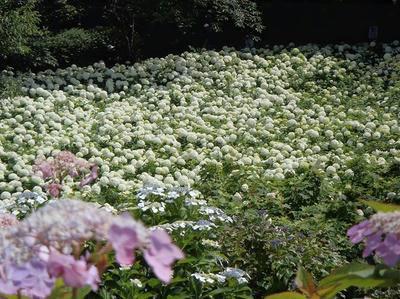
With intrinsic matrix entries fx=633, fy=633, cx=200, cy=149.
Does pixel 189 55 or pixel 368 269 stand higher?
pixel 368 269

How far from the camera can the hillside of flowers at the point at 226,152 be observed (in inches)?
130

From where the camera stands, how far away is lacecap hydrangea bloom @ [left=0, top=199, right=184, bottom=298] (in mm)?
948

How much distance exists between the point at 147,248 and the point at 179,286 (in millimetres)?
2051

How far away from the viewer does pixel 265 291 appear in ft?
10.9

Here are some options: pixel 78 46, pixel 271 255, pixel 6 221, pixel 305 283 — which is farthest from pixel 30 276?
pixel 78 46

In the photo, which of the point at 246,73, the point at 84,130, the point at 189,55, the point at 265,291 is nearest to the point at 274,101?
the point at 246,73

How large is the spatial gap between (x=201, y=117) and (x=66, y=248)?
578cm

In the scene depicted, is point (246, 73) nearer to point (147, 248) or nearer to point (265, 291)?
point (265, 291)

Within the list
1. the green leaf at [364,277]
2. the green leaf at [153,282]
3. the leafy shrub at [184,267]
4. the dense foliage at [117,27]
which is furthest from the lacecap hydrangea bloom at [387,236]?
the dense foliage at [117,27]

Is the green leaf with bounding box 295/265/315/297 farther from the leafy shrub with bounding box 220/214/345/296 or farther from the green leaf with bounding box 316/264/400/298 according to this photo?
the leafy shrub with bounding box 220/214/345/296

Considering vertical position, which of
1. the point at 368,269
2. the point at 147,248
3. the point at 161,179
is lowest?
the point at 161,179

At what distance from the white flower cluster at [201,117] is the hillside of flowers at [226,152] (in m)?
0.02

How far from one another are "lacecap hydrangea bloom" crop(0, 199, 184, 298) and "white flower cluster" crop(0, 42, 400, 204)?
3.64 meters

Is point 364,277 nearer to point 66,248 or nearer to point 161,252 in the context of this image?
point 161,252
